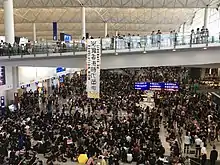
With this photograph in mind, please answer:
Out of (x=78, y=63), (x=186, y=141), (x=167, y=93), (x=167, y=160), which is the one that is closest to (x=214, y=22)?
(x=167, y=93)

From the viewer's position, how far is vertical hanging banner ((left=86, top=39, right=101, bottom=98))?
14.4m

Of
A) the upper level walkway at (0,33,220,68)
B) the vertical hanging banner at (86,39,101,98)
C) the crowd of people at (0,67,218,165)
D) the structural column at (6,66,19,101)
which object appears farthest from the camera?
the structural column at (6,66,19,101)

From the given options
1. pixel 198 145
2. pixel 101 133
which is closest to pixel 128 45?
pixel 101 133

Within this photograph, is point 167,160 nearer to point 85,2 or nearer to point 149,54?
point 149,54

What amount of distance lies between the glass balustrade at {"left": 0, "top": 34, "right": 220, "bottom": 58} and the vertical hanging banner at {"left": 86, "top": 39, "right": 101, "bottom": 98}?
352cm

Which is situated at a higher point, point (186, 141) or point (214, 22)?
point (214, 22)

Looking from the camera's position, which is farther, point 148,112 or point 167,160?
point 148,112

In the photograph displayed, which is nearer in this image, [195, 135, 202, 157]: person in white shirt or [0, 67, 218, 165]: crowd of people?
[0, 67, 218, 165]: crowd of people

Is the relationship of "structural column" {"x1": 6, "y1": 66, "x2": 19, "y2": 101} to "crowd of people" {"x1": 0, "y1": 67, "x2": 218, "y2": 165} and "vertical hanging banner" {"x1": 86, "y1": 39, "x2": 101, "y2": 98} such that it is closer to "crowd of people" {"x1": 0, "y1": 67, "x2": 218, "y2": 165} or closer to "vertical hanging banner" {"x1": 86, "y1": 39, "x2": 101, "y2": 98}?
"crowd of people" {"x1": 0, "y1": 67, "x2": 218, "y2": 165}

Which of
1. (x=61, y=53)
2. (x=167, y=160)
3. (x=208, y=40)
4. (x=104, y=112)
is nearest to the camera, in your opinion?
(x=167, y=160)

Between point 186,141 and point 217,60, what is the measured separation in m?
6.15

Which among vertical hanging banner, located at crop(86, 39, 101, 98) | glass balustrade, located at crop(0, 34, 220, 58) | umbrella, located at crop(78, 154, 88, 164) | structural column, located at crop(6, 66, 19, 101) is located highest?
glass balustrade, located at crop(0, 34, 220, 58)

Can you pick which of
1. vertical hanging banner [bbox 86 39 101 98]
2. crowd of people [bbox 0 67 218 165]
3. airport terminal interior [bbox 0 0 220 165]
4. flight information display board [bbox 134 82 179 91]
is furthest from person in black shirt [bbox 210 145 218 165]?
flight information display board [bbox 134 82 179 91]

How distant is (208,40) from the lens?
18234 mm
